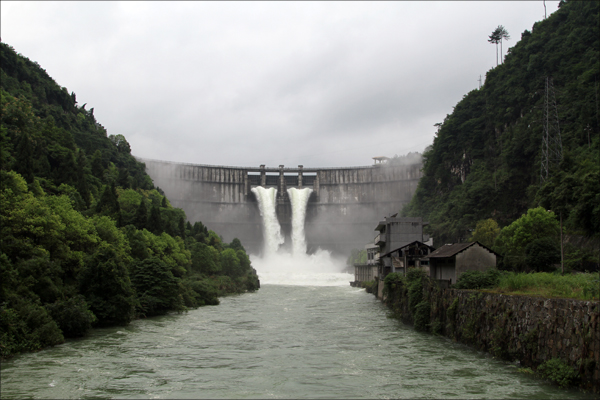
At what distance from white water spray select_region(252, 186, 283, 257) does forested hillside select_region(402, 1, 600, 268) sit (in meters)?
41.3

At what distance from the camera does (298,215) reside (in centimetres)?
13338

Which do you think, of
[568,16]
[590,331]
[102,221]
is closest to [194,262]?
[102,221]

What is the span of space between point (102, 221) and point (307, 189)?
8839 cm

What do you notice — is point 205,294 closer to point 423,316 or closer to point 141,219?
point 141,219

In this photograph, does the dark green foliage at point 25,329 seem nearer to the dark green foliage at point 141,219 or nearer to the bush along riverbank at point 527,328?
the bush along riverbank at point 527,328

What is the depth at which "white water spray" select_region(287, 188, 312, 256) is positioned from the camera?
133 m

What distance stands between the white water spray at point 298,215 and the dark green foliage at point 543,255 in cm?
9612

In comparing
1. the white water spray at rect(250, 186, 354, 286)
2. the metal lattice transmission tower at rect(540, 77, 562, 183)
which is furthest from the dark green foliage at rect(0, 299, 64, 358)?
the white water spray at rect(250, 186, 354, 286)

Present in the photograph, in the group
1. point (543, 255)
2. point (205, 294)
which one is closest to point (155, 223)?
point (205, 294)

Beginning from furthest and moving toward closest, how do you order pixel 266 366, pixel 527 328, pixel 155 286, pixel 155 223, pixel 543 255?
1. pixel 155 223
2. pixel 155 286
3. pixel 543 255
4. pixel 266 366
5. pixel 527 328

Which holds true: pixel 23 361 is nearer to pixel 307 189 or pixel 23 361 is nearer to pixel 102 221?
pixel 102 221

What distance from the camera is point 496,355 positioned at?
896 inches

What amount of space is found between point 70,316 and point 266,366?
1273cm

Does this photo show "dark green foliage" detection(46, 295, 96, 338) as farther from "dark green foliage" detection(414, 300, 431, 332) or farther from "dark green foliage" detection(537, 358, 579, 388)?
"dark green foliage" detection(537, 358, 579, 388)
